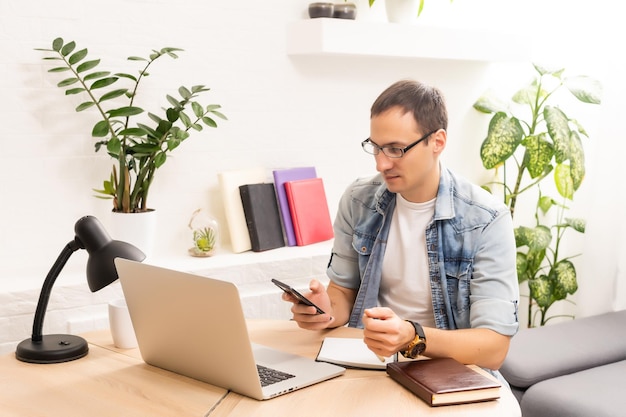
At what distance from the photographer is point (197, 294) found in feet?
5.13

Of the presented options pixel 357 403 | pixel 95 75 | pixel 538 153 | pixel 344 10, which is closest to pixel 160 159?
pixel 95 75

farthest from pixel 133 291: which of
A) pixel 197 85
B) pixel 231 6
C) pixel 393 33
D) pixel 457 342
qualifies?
pixel 393 33

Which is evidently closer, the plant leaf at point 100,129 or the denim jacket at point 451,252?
the denim jacket at point 451,252

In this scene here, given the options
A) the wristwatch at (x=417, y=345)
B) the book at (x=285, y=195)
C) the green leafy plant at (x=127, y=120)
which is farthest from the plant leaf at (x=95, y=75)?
the wristwatch at (x=417, y=345)

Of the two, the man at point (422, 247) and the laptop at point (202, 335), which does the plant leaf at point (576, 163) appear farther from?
the laptop at point (202, 335)

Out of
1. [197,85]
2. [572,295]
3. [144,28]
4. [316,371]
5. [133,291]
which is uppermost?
[144,28]

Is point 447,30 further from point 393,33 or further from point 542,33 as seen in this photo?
point 542,33

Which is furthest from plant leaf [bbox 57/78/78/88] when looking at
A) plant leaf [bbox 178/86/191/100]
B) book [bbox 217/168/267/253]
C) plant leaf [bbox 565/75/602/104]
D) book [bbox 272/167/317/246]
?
plant leaf [bbox 565/75/602/104]

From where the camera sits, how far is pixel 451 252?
211 centimetres

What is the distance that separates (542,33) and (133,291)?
2.96m

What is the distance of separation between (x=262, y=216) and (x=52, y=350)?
149 centimetres

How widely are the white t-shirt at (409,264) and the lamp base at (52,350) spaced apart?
862mm

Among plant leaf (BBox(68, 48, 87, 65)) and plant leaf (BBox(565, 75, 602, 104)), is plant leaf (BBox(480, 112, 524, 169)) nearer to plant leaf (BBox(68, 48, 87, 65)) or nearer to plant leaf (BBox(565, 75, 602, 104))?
plant leaf (BBox(565, 75, 602, 104))

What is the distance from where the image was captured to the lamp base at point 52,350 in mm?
1828
